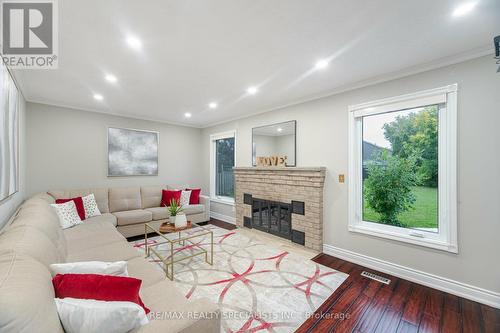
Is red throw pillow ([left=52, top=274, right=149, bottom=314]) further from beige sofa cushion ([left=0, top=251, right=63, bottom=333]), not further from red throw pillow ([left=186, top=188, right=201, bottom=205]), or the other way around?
red throw pillow ([left=186, top=188, right=201, bottom=205])

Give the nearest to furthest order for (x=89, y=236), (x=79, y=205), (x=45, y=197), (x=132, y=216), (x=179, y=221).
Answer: (x=89, y=236)
(x=179, y=221)
(x=45, y=197)
(x=79, y=205)
(x=132, y=216)

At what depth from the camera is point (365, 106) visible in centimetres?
292

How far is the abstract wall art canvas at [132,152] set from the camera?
449cm

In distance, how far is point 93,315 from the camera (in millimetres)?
928

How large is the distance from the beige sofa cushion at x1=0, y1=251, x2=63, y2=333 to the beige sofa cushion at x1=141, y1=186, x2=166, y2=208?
3.69 meters

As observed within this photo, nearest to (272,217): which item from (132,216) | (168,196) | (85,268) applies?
(168,196)

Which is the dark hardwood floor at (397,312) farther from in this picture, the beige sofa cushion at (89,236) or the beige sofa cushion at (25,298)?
the beige sofa cushion at (89,236)

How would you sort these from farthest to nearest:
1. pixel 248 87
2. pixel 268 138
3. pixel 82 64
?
pixel 268 138
pixel 248 87
pixel 82 64

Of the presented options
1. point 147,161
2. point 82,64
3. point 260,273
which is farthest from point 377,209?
point 147,161

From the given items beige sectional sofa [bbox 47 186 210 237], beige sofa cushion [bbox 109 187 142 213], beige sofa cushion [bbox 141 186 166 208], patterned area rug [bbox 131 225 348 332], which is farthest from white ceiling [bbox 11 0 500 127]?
patterned area rug [bbox 131 225 348 332]

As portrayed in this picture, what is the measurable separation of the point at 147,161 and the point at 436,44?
5303mm

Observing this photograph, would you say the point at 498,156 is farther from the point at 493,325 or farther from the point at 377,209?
the point at 493,325

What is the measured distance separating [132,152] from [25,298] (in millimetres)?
4464

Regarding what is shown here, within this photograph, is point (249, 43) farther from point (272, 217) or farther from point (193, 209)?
point (193, 209)
